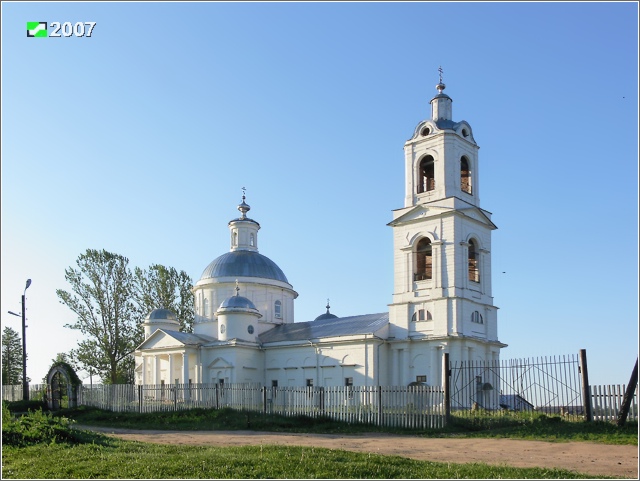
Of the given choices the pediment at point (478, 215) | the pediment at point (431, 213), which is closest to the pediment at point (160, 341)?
the pediment at point (431, 213)

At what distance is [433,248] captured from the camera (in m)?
32.3

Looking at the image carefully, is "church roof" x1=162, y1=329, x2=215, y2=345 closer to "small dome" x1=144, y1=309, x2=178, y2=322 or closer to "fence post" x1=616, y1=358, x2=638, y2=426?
"small dome" x1=144, y1=309, x2=178, y2=322

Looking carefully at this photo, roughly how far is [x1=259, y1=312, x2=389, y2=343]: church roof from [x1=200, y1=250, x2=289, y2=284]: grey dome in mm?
3612

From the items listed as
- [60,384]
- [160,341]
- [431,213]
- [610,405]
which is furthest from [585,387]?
[160,341]

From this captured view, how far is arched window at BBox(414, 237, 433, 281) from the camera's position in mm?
33094

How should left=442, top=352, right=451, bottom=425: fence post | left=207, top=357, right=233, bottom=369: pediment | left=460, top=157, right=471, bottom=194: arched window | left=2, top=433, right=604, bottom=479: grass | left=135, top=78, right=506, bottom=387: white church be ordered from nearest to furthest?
1. left=2, top=433, right=604, bottom=479: grass
2. left=442, top=352, right=451, bottom=425: fence post
3. left=135, top=78, right=506, bottom=387: white church
4. left=460, top=157, right=471, bottom=194: arched window
5. left=207, top=357, right=233, bottom=369: pediment

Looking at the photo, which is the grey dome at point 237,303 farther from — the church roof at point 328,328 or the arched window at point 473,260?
the arched window at point 473,260

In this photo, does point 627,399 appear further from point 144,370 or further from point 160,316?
point 160,316

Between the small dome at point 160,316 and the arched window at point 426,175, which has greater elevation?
the arched window at point 426,175

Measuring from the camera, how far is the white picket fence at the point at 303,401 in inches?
814

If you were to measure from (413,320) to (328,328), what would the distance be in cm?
605

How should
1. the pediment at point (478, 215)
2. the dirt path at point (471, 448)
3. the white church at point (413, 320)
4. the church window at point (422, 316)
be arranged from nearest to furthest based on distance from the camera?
the dirt path at point (471, 448) < the white church at point (413, 320) < the church window at point (422, 316) < the pediment at point (478, 215)

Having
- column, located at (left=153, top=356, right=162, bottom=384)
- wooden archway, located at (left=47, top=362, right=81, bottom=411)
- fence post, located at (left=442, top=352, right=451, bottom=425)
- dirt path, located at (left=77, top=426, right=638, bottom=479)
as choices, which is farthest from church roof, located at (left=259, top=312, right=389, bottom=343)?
dirt path, located at (left=77, top=426, right=638, bottom=479)

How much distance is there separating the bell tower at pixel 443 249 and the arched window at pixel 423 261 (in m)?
0.05
